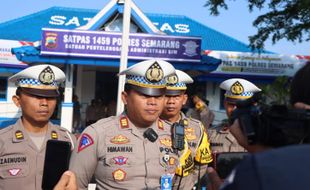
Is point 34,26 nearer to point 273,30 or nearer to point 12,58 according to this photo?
point 12,58

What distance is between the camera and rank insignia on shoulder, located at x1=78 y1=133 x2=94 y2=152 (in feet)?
8.93

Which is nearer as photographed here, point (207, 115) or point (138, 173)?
point (138, 173)

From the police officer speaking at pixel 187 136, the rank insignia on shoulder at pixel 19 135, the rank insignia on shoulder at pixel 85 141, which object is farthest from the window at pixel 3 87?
the rank insignia on shoulder at pixel 85 141

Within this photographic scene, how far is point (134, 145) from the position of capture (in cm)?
287

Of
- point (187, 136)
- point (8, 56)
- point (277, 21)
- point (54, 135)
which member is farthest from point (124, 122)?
point (8, 56)

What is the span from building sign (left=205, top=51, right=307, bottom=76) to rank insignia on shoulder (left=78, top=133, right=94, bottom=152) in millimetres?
15057

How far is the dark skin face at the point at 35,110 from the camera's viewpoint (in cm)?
315

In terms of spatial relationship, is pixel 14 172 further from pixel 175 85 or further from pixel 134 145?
pixel 175 85

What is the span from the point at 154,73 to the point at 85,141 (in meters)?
0.61

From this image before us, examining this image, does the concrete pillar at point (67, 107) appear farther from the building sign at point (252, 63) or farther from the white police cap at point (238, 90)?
the white police cap at point (238, 90)

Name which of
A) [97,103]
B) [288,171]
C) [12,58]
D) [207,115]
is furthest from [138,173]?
[12,58]

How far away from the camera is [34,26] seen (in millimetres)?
20688

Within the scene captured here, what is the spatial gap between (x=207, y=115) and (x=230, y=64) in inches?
404

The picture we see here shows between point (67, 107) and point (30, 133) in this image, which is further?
point (67, 107)
